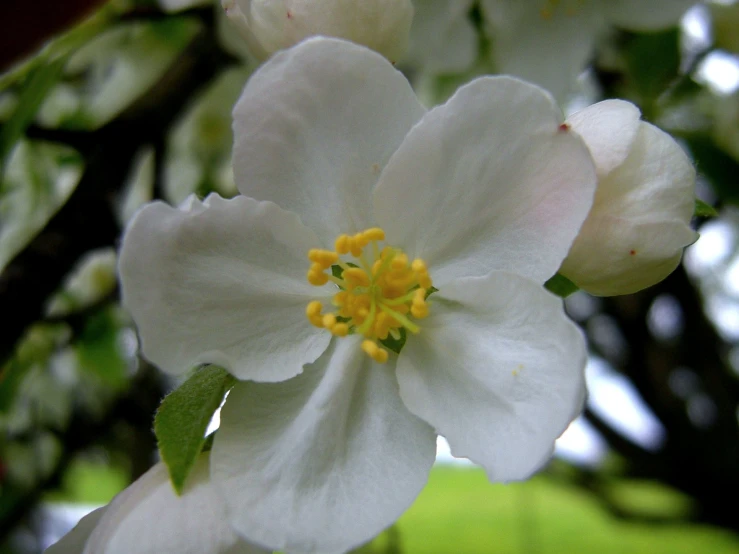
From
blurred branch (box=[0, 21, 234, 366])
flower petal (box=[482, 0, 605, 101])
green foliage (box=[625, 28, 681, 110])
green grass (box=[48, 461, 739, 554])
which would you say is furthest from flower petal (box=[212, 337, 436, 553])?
→ green grass (box=[48, 461, 739, 554])

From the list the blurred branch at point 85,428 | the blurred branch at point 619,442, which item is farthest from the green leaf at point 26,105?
the blurred branch at point 619,442

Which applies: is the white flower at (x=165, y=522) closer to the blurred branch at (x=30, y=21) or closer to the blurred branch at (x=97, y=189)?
A: the blurred branch at (x=97, y=189)

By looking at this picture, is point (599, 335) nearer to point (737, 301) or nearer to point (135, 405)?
point (737, 301)

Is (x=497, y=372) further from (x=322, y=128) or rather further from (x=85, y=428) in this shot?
(x=85, y=428)

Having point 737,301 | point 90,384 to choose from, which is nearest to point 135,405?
point 90,384

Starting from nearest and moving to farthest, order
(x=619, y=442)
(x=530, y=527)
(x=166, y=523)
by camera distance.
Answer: (x=166, y=523), (x=619, y=442), (x=530, y=527)

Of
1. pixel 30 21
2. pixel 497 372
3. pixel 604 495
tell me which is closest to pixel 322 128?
pixel 497 372
